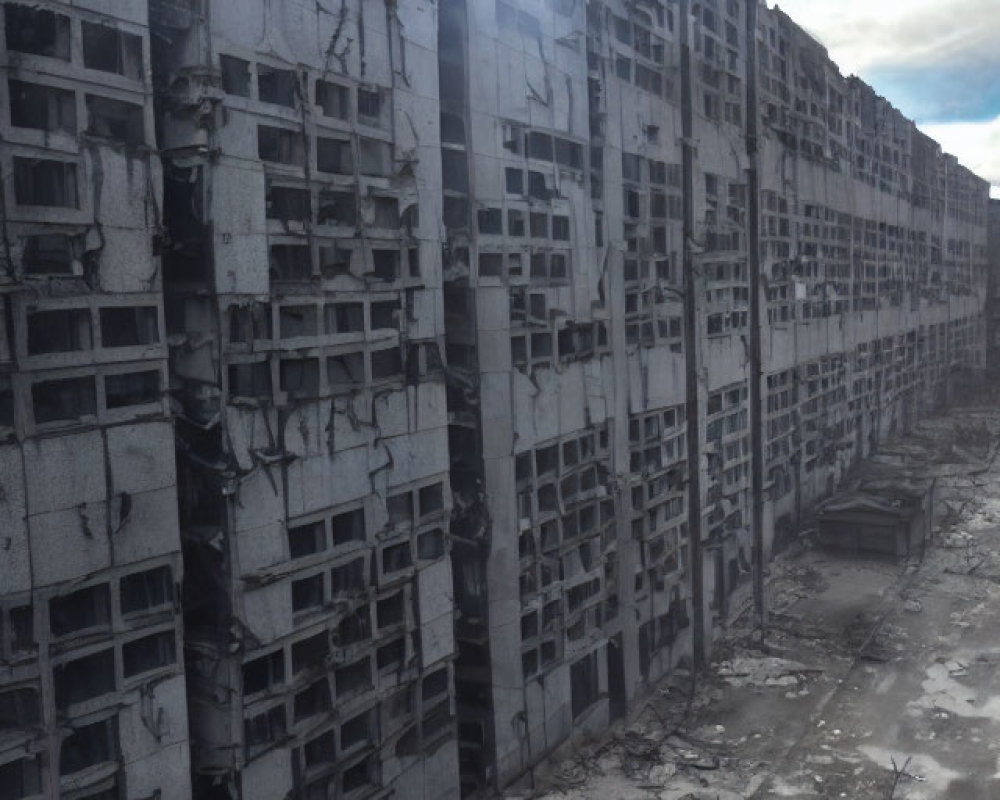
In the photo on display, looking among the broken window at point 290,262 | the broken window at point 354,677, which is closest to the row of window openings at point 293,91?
the broken window at point 290,262

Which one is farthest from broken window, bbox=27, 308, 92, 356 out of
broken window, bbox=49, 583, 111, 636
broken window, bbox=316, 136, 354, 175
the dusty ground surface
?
the dusty ground surface

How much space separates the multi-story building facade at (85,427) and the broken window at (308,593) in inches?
52.5

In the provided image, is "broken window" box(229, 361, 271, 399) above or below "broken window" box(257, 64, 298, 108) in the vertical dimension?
below

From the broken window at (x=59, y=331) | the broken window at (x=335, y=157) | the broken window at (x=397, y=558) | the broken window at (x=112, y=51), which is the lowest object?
the broken window at (x=397, y=558)

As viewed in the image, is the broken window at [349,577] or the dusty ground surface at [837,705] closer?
the broken window at [349,577]

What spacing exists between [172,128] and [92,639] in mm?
4049

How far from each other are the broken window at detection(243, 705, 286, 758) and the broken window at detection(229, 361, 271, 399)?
2766mm

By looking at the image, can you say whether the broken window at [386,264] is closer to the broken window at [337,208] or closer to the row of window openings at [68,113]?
the broken window at [337,208]

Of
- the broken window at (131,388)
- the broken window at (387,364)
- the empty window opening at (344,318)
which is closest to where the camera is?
the broken window at (131,388)

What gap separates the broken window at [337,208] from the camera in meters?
9.16

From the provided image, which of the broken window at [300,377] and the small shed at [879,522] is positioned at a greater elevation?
the broken window at [300,377]

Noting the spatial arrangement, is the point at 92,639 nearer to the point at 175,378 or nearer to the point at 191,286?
the point at 175,378

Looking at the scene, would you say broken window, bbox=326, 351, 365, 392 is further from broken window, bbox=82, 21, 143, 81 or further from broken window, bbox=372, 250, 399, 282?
broken window, bbox=82, 21, 143, 81

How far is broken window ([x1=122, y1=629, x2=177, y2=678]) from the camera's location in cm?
768
